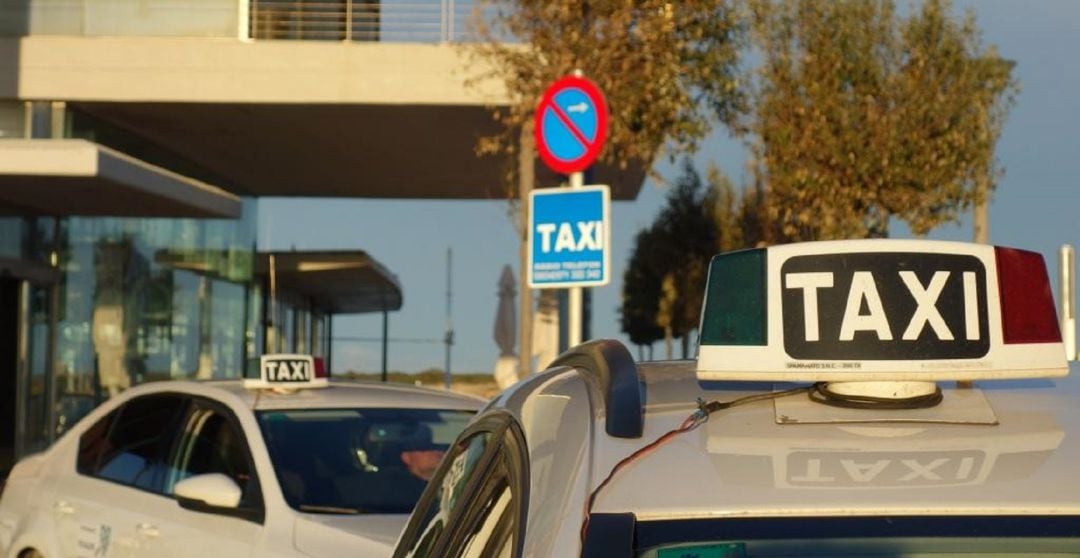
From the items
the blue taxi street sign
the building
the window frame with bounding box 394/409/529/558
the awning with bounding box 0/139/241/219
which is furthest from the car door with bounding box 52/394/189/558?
the awning with bounding box 0/139/241/219

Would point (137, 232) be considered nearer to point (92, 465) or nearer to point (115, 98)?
point (115, 98)

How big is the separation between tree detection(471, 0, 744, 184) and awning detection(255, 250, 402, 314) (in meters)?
5.44

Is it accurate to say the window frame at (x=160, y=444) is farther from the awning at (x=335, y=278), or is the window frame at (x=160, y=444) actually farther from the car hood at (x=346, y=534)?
the awning at (x=335, y=278)

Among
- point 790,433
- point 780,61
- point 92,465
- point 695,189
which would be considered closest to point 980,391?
point 790,433

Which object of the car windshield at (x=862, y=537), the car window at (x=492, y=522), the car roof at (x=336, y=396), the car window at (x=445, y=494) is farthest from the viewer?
the car roof at (x=336, y=396)

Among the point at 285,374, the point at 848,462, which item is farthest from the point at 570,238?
the point at 848,462

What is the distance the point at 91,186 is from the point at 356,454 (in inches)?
455

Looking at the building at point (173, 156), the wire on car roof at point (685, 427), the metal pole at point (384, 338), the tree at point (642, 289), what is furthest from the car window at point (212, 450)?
the tree at point (642, 289)

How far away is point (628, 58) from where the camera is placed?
15.8 m

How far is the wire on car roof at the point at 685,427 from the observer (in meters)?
2.03

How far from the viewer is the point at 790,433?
7.23ft

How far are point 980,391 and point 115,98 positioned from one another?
16.8 m

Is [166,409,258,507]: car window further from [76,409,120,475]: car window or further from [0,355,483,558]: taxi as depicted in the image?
[76,409,120,475]: car window

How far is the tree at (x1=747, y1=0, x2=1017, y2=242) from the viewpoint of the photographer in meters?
20.6
